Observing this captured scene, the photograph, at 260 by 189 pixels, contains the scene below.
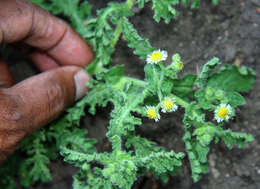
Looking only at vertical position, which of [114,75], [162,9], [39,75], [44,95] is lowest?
[44,95]

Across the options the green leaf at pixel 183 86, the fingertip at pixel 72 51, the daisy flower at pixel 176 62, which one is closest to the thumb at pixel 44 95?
the fingertip at pixel 72 51

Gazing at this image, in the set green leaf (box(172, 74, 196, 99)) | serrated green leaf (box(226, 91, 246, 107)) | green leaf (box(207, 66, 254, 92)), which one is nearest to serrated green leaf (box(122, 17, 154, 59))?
green leaf (box(172, 74, 196, 99))

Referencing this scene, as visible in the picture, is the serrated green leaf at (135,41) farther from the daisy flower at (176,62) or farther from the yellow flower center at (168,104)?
the yellow flower center at (168,104)

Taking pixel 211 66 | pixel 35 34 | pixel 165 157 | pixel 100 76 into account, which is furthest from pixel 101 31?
pixel 165 157

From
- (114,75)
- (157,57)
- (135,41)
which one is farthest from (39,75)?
(157,57)

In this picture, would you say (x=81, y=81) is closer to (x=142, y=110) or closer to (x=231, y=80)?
A: (x=142, y=110)
